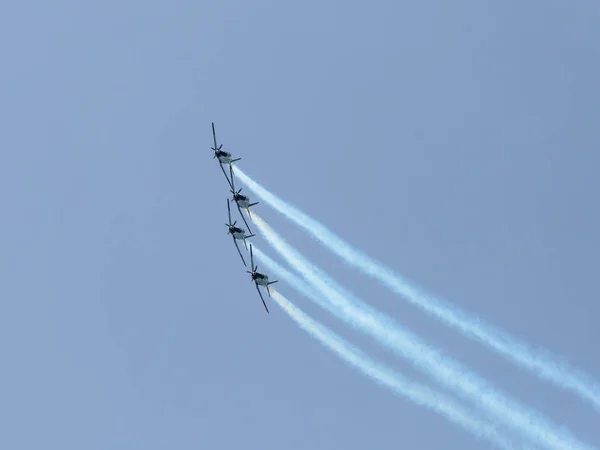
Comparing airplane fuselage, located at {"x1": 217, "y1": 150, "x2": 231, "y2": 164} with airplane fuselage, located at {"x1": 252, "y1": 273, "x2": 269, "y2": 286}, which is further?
airplane fuselage, located at {"x1": 217, "y1": 150, "x2": 231, "y2": 164}

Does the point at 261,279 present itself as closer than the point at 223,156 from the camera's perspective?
Yes

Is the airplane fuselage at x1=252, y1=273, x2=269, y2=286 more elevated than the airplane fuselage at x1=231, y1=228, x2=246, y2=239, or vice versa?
the airplane fuselage at x1=231, y1=228, x2=246, y2=239

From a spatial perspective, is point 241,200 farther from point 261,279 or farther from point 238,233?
point 261,279

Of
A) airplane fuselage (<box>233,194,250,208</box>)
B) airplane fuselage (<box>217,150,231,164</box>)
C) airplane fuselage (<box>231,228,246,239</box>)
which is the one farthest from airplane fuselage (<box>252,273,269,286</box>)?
airplane fuselage (<box>217,150,231,164</box>)

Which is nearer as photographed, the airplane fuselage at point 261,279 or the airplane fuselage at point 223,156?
the airplane fuselage at point 261,279

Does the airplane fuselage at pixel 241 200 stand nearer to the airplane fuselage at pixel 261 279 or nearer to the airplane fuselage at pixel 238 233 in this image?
the airplane fuselage at pixel 238 233

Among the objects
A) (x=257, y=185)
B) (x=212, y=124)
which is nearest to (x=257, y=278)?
(x=257, y=185)

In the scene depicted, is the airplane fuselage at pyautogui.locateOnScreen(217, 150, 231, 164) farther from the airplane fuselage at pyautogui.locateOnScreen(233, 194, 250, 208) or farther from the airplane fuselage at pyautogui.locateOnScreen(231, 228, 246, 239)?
the airplane fuselage at pyautogui.locateOnScreen(231, 228, 246, 239)

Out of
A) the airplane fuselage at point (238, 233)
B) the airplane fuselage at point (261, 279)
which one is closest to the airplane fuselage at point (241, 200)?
the airplane fuselage at point (238, 233)

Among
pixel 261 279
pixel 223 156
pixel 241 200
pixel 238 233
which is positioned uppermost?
pixel 223 156

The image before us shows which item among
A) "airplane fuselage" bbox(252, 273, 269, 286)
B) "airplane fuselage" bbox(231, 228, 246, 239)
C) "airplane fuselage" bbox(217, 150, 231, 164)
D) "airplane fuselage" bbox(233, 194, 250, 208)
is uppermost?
"airplane fuselage" bbox(217, 150, 231, 164)

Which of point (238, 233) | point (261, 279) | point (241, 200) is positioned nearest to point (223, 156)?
point (241, 200)

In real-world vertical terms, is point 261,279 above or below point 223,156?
below

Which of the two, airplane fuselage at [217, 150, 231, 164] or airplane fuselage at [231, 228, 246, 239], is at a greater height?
airplane fuselage at [217, 150, 231, 164]
